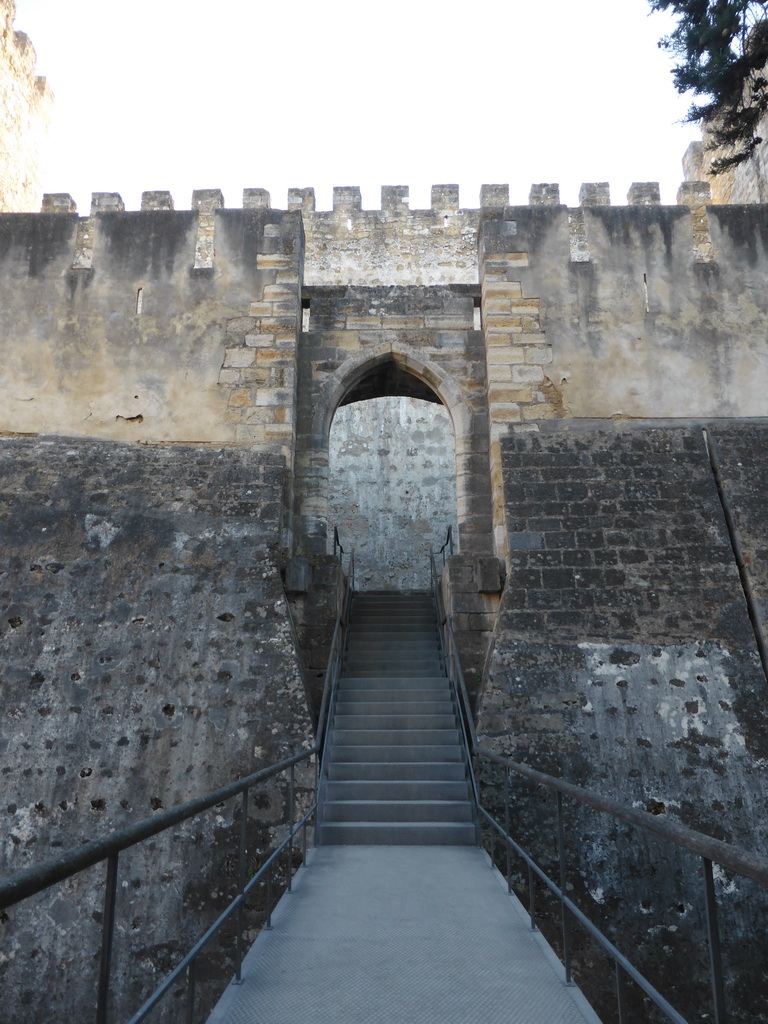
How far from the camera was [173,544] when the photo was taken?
597 cm

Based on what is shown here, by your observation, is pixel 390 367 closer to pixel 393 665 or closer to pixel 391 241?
pixel 393 665

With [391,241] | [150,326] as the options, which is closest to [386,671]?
[150,326]

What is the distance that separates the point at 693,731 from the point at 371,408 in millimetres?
8370

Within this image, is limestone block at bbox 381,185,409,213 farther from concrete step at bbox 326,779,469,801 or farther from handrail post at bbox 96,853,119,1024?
handrail post at bbox 96,853,119,1024

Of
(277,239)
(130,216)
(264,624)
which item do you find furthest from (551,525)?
(130,216)

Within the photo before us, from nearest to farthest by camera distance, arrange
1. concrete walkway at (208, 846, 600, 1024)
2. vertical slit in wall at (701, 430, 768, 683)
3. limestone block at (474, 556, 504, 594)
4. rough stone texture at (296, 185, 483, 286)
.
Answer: concrete walkway at (208, 846, 600, 1024), vertical slit in wall at (701, 430, 768, 683), limestone block at (474, 556, 504, 594), rough stone texture at (296, 185, 483, 286)

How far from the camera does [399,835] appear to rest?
4.49 m

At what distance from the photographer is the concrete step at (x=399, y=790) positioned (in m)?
4.90

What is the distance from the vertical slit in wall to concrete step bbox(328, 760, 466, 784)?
89.3 inches

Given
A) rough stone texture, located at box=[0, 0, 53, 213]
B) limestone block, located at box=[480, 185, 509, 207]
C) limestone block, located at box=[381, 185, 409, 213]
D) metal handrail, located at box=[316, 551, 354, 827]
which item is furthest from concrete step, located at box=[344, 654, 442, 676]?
limestone block, located at box=[381, 185, 409, 213]

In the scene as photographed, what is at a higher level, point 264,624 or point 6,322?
point 6,322

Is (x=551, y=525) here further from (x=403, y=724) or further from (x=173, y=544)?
(x=173, y=544)

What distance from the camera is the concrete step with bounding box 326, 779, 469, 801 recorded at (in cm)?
A: 490

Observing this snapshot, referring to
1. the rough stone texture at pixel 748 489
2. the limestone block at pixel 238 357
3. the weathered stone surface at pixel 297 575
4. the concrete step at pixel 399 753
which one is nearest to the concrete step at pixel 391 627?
the weathered stone surface at pixel 297 575
